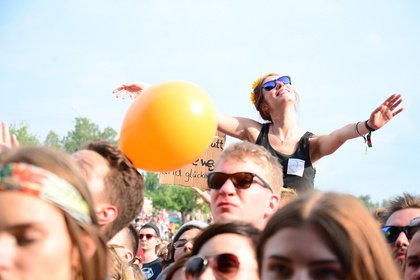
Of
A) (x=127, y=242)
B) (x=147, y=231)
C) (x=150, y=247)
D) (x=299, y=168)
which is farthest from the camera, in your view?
(x=147, y=231)

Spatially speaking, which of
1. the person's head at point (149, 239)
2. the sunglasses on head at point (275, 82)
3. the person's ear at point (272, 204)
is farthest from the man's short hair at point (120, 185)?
the person's head at point (149, 239)

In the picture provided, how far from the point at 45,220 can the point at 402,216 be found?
2840 millimetres

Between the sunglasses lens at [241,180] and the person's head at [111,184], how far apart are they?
62 cm

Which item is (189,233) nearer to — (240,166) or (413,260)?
(240,166)

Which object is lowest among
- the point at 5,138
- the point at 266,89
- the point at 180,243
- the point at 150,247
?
the point at 150,247

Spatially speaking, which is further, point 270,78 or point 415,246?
point 270,78

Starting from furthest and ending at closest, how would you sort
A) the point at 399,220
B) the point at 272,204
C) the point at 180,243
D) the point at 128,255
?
the point at 128,255 < the point at 180,243 < the point at 399,220 < the point at 272,204

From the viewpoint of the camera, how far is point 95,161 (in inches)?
118

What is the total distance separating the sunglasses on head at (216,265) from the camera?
8.41 ft

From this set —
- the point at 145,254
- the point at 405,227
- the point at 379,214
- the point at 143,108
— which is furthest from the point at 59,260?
the point at 145,254

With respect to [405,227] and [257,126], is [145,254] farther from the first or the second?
[405,227]

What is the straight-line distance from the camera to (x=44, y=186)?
1.94m

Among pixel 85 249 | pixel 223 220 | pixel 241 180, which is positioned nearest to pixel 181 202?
pixel 241 180

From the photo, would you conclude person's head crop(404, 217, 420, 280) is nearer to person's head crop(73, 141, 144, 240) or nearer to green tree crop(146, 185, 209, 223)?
person's head crop(73, 141, 144, 240)
